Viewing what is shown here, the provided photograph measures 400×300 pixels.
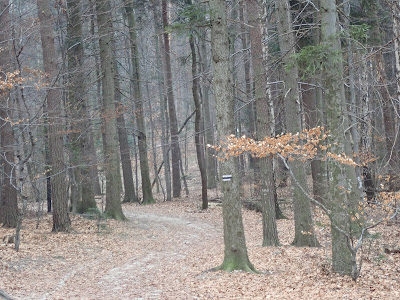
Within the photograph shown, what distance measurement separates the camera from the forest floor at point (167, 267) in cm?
802

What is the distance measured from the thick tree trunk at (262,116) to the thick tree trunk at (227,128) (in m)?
2.50

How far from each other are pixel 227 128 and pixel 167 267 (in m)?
4.02

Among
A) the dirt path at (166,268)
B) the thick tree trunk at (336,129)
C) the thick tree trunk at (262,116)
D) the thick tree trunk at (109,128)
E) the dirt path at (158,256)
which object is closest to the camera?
the dirt path at (166,268)

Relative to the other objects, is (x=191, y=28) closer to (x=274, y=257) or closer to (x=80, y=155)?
(x=274, y=257)

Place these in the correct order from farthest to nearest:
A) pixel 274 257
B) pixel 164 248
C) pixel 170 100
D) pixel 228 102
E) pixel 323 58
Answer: pixel 170 100
pixel 164 248
pixel 274 257
pixel 228 102
pixel 323 58

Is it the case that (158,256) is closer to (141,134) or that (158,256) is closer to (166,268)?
(166,268)

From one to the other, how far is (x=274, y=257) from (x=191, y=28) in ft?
18.4

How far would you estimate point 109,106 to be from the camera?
17500mm

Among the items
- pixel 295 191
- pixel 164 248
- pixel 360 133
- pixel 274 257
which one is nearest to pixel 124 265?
pixel 164 248

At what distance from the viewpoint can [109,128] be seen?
17578mm

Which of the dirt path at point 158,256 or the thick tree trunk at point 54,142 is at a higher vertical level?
the thick tree trunk at point 54,142

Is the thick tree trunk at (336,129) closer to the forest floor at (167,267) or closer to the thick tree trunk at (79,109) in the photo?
the forest floor at (167,267)

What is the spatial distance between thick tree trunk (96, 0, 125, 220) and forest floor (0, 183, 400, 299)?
1.07 metres

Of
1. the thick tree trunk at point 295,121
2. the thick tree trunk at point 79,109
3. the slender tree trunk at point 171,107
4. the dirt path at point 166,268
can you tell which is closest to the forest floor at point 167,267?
the dirt path at point 166,268
